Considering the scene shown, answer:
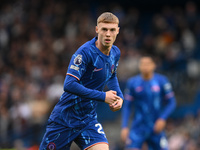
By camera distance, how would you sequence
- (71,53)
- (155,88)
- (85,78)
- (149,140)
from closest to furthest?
(85,78) → (149,140) → (155,88) → (71,53)

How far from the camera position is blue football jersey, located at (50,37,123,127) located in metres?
5.13

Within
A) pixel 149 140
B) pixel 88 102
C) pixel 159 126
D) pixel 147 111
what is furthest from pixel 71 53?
pixel 88 102

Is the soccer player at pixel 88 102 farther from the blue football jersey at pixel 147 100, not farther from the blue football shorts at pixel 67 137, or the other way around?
the blue football jersey at pixel 147 100

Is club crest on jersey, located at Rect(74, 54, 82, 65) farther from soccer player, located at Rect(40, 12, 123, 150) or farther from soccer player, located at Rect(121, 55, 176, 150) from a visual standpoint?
soccer player, located at Rect(121, 55, 176, 150)

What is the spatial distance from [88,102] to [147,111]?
10.2ft

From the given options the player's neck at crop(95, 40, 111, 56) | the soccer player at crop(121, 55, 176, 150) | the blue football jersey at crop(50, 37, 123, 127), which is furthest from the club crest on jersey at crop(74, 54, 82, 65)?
the soccer player at crop(121, 55, 176, 150)

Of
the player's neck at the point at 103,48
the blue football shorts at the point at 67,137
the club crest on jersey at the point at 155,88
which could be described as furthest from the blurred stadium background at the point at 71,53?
the player's neck at the point at 103,48

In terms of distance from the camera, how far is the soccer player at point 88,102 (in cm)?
524

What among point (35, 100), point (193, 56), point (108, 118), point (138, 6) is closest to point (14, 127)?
point (35, 100)

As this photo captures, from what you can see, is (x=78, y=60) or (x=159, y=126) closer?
(x=78, y=60)

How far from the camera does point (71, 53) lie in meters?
15.4

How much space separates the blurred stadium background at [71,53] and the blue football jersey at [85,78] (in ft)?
19.8

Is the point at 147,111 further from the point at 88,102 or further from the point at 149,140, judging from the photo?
the point at 88,102

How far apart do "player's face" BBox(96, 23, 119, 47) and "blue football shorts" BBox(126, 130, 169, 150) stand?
342 centimetres
